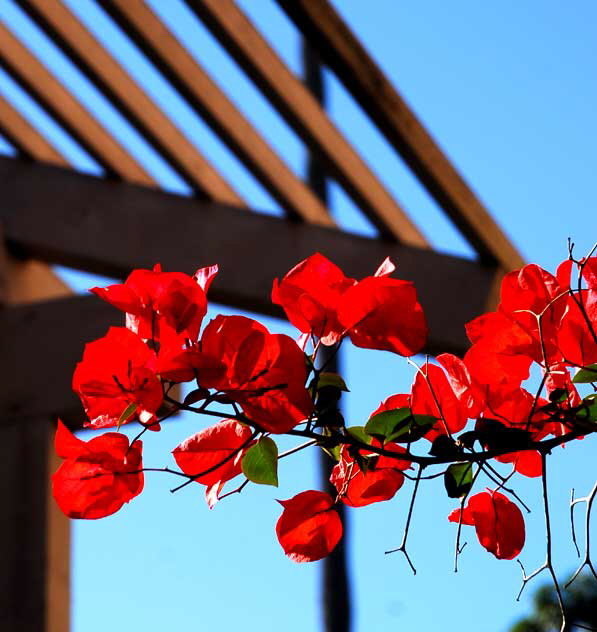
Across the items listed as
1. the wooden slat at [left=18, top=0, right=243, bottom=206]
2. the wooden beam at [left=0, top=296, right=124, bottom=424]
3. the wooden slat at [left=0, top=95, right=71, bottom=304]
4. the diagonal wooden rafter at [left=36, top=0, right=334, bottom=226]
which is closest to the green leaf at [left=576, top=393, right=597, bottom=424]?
the diagonal wooden rafter at [left=36, top=0, right=334, bottom=226]

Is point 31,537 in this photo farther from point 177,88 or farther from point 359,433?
point 359,433

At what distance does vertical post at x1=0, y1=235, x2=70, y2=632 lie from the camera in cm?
323

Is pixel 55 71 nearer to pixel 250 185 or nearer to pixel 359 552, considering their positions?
pixel 250 185

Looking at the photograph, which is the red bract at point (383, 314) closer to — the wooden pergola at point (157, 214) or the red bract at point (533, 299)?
the red bract at point (533, 299)

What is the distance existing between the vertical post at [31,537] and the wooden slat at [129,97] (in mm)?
787

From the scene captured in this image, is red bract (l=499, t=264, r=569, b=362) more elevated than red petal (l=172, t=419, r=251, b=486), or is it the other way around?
red bract (l=499, t=264, r=569, b=362)

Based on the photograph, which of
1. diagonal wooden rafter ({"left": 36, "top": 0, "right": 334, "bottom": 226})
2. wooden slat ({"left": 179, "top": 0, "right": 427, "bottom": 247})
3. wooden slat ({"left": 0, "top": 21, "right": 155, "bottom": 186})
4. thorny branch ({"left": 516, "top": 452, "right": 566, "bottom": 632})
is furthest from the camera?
wooden slat ({"left": 0, "top": 21, "right": 155, "bottom": 186})

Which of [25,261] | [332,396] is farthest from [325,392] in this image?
[25,261]

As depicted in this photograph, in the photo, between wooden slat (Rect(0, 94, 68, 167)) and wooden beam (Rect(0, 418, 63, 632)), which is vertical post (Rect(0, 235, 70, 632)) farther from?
wooden slat (Rect(0, 94, 68, 167))

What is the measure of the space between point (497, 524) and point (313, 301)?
0.14 m

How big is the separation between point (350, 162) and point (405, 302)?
256 cm

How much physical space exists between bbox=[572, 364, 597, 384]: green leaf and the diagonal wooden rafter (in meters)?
2.41

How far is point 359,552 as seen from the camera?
4.72 metres

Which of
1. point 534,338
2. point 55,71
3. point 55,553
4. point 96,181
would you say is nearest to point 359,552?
point 55,553
